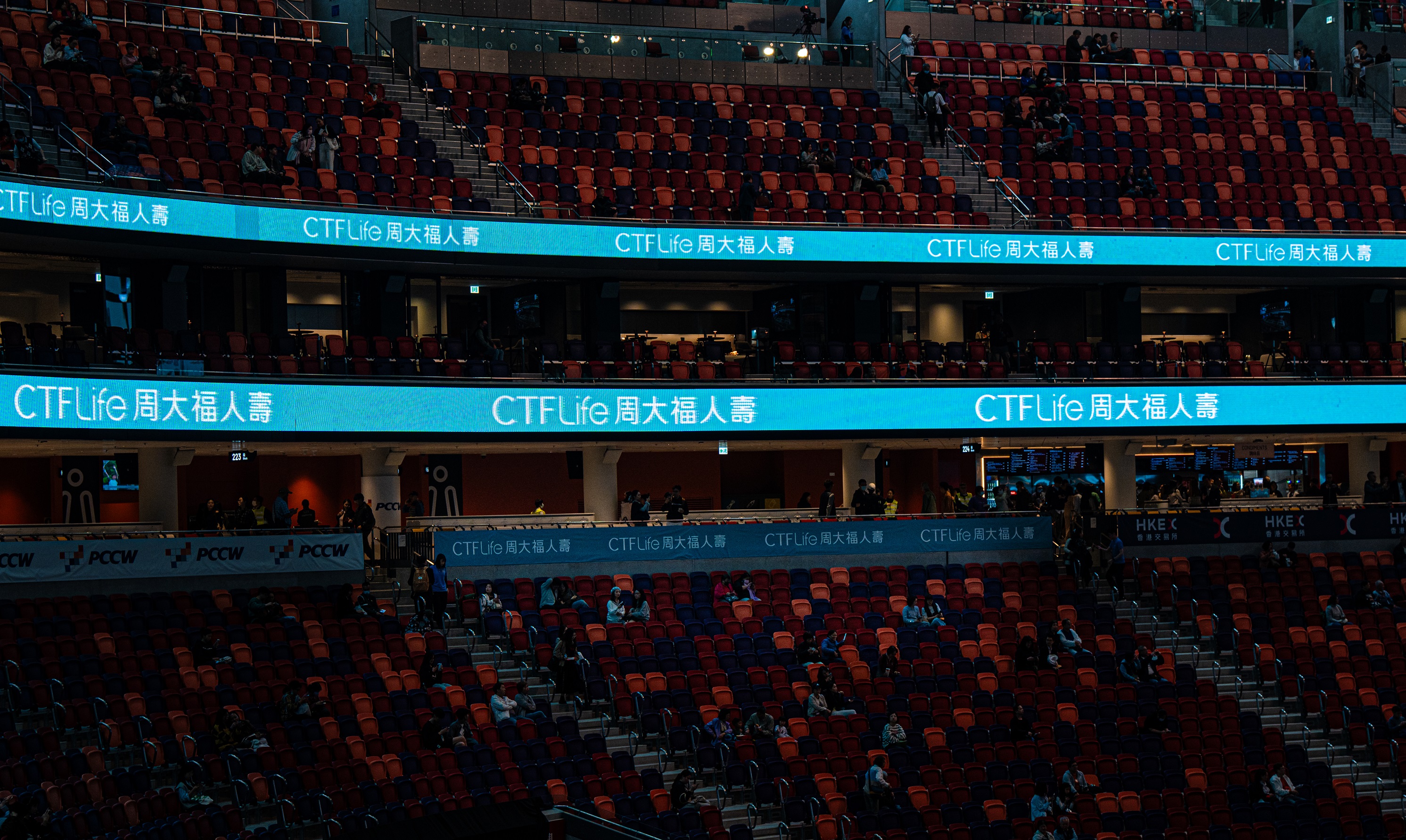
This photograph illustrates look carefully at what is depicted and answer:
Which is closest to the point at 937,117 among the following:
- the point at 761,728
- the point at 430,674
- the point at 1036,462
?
the point at 1036,462

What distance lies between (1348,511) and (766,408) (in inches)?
458

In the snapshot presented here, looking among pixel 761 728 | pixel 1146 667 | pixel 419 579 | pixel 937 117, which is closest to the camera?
pixel 761 728

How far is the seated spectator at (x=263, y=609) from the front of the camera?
74.6 feet

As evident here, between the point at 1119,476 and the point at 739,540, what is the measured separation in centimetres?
968

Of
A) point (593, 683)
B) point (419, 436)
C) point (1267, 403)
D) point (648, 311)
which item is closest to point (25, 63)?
point (419, 436)

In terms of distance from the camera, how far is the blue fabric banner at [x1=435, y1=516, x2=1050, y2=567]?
26016mm

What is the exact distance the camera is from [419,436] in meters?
26.7

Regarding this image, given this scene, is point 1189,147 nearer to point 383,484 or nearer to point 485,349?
point 485,349

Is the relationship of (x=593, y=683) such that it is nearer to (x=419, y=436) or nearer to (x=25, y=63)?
(x=419, y=436)

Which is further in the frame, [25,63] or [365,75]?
[365,75]

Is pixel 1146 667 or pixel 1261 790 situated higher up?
pixel 1146 667

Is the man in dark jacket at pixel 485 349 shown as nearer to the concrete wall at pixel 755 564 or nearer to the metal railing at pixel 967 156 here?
the concrete wall at pixel 755 564

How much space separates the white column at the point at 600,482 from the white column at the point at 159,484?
761 centimetres

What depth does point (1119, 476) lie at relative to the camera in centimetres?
3234
